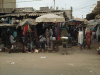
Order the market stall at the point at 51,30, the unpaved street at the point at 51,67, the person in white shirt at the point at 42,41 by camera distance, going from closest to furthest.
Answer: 1. the unpaved street at the point at 51,67
2. the market stall at the point at 51,30
3. the person in white shirt at the point at 42,41

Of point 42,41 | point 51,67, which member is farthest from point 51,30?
point 51,67

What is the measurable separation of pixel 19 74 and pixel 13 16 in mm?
10033

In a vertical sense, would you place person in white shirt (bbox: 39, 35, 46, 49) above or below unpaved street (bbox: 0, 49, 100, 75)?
above

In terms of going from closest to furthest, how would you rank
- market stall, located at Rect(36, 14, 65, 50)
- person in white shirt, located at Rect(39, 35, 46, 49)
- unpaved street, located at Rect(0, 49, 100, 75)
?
unpaved street, located at Rect(0, 49, 100, 75) → market stall, located at Rect(36, 14, 65, 50) → person in white shirt, located at Rect(39, 35, 46, 49)

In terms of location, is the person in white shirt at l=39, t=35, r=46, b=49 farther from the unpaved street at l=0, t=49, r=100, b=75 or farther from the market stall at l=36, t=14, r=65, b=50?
the unpaved street at l=0, t=49, r=100, b=75

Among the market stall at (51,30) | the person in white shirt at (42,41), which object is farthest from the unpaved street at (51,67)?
the person in white shirt at (42,41)

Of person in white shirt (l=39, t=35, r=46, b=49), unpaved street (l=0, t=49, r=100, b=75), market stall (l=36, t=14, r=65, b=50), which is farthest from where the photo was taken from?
person in white shirt (l=39, t=35, r=46, b=49)

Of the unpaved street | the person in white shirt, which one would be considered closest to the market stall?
the person in white shirt

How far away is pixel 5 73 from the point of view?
5.25m

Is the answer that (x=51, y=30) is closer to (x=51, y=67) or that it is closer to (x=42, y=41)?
(x=42, y=41)

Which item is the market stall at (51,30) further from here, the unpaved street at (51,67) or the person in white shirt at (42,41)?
the unpaved street at (51,67)

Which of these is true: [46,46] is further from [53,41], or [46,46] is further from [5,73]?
[5,73]

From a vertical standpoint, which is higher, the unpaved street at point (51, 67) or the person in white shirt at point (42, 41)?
the person in white shirt at point (42, 41)

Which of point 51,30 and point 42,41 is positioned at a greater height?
point 51,30
